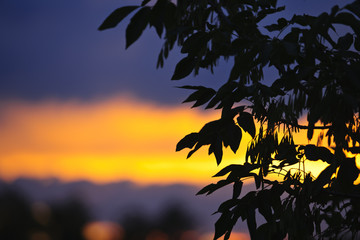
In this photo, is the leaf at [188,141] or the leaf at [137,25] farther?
the leaf at [188,141]

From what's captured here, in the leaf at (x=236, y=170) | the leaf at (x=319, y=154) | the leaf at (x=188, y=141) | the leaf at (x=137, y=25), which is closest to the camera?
the leaf at (x=137, y=25)

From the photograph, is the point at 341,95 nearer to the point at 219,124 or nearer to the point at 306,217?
the point at 219,124

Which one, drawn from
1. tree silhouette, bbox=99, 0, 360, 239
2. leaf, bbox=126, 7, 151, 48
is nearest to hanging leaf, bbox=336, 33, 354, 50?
tree silhouette, bbox=99, 0, 360, 239

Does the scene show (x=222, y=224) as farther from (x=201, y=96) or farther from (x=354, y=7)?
(x=354, y=7)

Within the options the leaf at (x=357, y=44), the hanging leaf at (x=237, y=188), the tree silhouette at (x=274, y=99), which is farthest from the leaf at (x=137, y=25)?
the leaf at (x=357, y=44)

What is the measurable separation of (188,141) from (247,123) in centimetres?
29

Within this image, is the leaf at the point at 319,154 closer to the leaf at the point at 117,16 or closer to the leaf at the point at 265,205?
the leaf at the point at 265,205

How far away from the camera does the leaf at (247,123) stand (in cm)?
181

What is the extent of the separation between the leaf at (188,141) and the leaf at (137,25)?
768 mm

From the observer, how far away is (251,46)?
5.28 ft

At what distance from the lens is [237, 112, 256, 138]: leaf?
181 cm

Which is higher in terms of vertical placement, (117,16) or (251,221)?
(117,16)

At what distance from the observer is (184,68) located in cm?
168

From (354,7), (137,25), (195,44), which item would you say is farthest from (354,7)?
(137,25)
